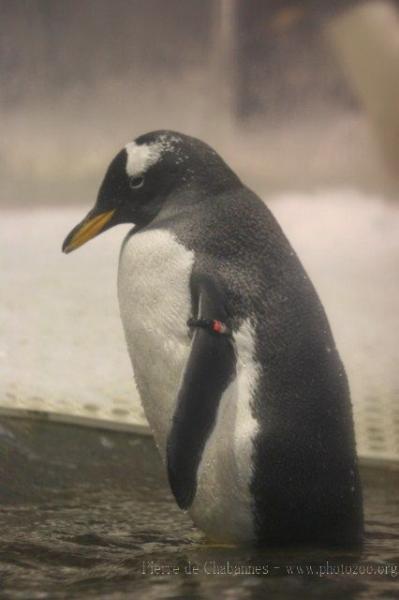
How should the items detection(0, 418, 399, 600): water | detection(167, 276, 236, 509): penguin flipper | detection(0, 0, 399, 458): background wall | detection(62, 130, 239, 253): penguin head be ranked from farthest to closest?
1. detection(0, 0, 399, 458): background wall
2. detection(62, 130, 239, 253): penguin head
3. detection(167, 276, 236, 509): penguin flipper
4. detection(0, 418, 399, 600): water

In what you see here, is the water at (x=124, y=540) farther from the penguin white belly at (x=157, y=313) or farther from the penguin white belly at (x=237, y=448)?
the penguin white belly at (x=157, y=313)

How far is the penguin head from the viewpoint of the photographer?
5.12ft

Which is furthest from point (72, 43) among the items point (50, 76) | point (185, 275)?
point (185, 275)

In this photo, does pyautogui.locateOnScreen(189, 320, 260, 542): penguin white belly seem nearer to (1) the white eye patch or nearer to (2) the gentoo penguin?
(2) the gentoo penguin

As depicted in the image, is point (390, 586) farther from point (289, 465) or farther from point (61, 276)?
point (61, 276)

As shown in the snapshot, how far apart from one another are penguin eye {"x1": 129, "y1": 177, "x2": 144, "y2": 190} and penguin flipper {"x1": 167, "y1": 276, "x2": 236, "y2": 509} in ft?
0.85

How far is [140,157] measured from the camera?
1585 mm

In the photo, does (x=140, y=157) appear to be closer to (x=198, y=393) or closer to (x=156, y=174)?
(x=156, y=174)

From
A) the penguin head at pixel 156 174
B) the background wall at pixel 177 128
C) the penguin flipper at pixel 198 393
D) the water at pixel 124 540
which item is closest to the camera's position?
the water at pixel 124 540

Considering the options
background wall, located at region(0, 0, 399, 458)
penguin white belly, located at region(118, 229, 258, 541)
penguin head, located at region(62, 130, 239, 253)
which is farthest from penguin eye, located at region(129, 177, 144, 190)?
background wall, located at region(0, 0, 399, 458)

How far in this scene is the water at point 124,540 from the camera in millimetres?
1158

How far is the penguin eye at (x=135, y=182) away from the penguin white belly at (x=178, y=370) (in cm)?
10

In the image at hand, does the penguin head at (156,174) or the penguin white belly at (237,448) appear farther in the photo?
the penguin head at (156,174)

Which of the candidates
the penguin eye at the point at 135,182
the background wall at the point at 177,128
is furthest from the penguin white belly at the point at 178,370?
the background wall at the point at 177,128
